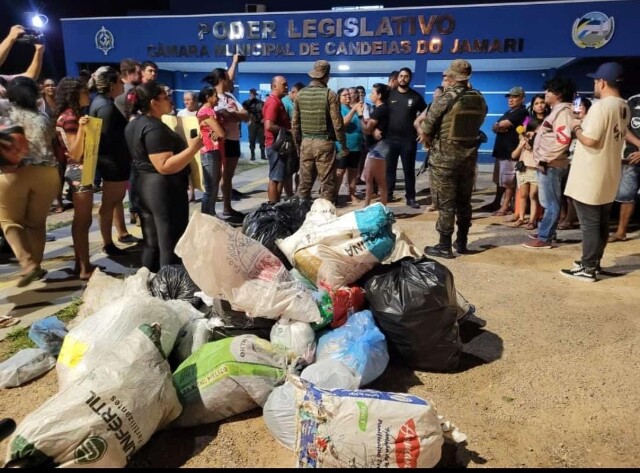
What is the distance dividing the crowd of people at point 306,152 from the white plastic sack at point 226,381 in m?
1.43

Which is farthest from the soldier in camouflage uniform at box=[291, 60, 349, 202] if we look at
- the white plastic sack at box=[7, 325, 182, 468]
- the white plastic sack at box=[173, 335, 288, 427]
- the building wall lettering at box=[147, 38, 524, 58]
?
the building wall lettering at box=[147, 38, 524, 58]

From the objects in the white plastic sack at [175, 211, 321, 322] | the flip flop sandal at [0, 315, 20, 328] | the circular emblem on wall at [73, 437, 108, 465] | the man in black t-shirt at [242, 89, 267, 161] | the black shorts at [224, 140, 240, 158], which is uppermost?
the man in black t-shirt at [242, 89, 267, 161]

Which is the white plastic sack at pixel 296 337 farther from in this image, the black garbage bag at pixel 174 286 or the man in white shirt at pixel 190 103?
the man in white shirt at pixel 190 103

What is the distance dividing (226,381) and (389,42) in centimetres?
1027

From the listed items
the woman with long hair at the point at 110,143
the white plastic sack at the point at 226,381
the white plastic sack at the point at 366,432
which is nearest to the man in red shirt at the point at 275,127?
the woman with long hair at the point at 110,143

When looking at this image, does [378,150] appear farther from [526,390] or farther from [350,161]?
[526,390]

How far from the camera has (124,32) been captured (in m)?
12.9

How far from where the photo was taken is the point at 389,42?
36.6ft

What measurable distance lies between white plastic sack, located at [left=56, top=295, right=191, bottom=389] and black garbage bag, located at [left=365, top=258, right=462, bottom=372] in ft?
3.81

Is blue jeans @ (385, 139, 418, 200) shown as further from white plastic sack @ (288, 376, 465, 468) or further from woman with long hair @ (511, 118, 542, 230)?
white plastic sack @ (288, 376, 465, 468)

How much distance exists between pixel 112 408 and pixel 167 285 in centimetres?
130

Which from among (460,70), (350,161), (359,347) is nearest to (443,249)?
(460,70)

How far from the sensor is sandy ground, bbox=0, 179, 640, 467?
90.3 inches

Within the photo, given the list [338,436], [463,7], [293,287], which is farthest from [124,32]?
[338,436]
